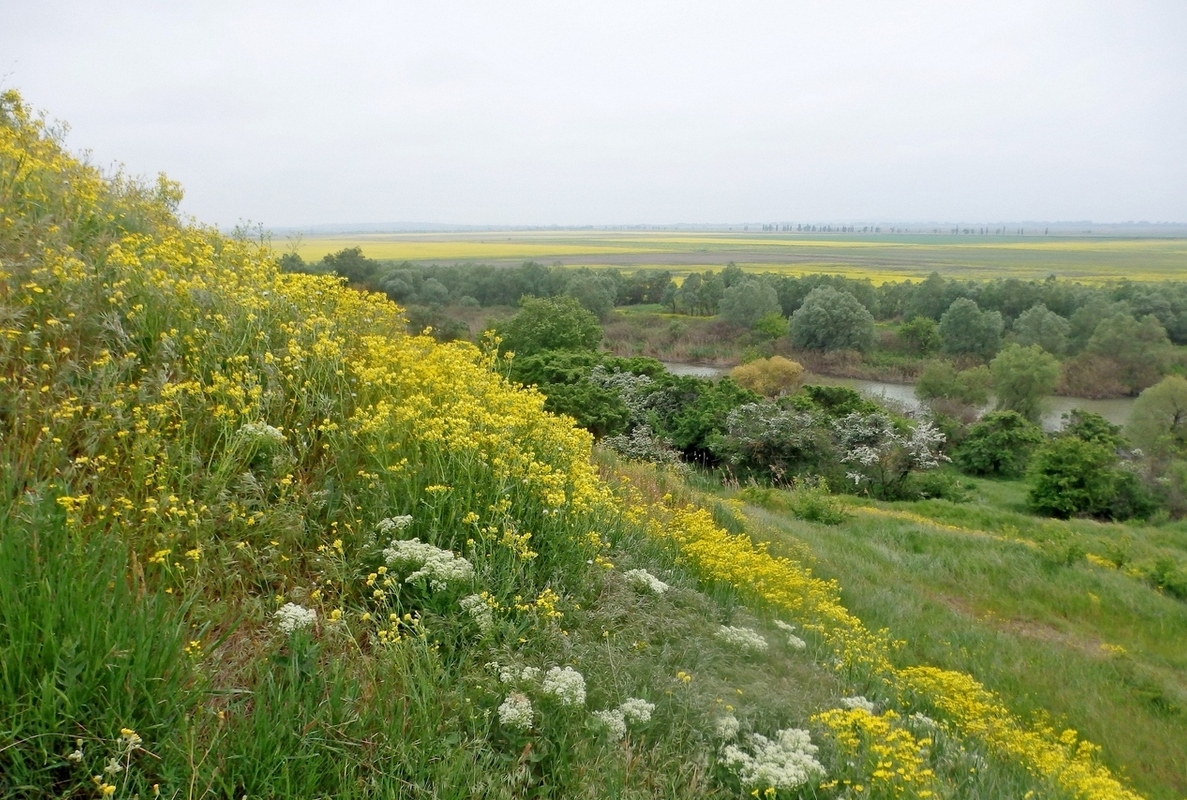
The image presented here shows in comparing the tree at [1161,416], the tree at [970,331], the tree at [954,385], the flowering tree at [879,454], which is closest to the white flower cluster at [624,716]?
the flowering tree at [879,454]

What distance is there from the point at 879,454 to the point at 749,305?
40.0 meters

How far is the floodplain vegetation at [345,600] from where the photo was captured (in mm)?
2328

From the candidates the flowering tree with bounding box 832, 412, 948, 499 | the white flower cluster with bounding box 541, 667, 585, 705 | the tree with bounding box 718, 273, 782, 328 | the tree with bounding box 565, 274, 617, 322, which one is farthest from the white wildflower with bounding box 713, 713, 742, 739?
the tree with bounding box 718, 273, 782, 328

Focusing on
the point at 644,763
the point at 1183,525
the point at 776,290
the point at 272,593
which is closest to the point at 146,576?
the point at 272,593

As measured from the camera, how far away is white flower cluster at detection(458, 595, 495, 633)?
3.22 m

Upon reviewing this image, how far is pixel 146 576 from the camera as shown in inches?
118

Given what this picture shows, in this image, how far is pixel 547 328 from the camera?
122 feet

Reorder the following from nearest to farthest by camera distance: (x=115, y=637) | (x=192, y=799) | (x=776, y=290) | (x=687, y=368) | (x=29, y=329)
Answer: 1. (x=192, y=799)
2. (x=115, y=637)
3. (x=29, y=329)
4. (x=687, y=368)
5. (x=776, y=290)

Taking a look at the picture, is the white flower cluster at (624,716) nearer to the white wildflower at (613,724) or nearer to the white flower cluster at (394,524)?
the white wildflower at (613,724)

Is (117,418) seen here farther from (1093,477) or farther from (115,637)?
(1093,477)

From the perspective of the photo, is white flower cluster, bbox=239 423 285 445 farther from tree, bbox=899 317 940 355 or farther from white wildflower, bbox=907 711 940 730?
tree, bbox=899 317 940 355

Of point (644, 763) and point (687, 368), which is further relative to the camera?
point (687, 368)

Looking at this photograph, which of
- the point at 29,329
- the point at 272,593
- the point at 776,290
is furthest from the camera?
the point at 776,290

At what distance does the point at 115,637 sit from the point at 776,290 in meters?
71.6
